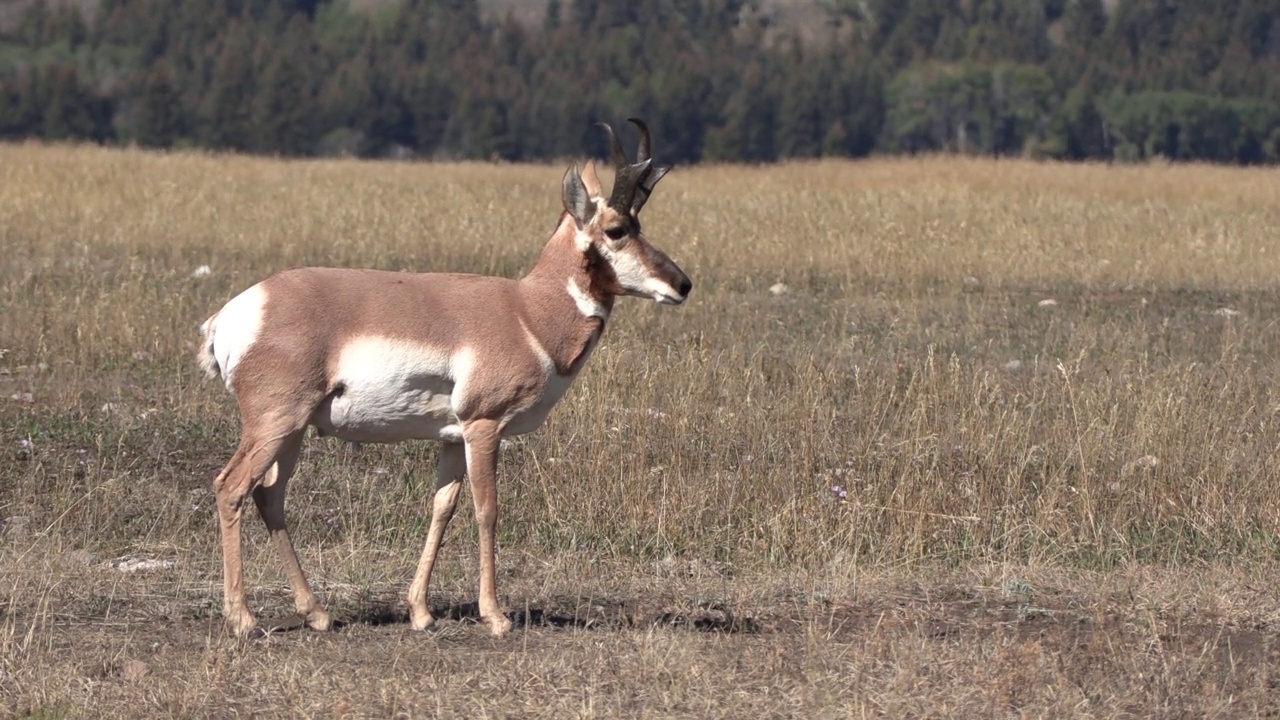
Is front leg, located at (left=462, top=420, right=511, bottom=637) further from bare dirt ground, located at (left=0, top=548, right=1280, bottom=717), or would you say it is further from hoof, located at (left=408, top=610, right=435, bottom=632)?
hoof, located at (left=408, top=610, right=435, bottom=632)

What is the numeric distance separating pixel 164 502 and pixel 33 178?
68.0ft

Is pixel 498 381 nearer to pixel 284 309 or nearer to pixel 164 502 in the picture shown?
pixel 284 309

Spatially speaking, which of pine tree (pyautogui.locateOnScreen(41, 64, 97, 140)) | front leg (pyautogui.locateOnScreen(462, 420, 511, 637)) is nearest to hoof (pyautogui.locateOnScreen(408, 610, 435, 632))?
front leg (pyautogui.locateOnScreen(462, 420, 511, 637))

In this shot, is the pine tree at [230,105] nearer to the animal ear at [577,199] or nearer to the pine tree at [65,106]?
the pine tree at [65,106]

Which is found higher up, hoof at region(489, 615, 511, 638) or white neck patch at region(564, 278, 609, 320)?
white neck patch at region(564, 278, 609, 320)

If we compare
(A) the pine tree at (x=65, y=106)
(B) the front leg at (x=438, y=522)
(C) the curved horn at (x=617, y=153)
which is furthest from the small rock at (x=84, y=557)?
(A) the pine tree at (x=65, y=106)

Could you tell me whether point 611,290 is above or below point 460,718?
above

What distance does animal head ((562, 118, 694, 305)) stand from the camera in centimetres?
714

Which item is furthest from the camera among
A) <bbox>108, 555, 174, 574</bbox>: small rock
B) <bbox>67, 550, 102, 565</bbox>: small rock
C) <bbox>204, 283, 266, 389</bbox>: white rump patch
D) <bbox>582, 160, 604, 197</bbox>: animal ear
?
<bbox>67, 550, 102, 565</bbox>: small rock

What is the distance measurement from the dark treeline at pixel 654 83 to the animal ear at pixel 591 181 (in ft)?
273

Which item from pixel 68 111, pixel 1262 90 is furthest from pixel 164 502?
pixel 1262 90

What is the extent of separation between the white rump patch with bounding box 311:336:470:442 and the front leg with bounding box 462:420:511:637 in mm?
141

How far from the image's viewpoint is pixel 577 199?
23.4 ft

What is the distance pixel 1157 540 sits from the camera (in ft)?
30.7
